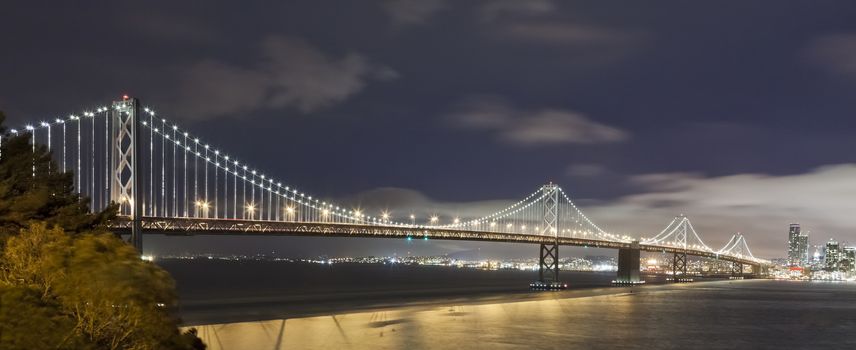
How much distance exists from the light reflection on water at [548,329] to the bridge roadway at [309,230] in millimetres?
10022

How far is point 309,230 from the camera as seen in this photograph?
64625 millimetres

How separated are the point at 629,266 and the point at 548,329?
80.0 metres

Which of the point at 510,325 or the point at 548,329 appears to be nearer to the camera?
the point at 548,329

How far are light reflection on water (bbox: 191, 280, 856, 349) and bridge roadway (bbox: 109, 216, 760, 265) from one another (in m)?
10.0

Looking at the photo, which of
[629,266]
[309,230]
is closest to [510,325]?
[309,230]

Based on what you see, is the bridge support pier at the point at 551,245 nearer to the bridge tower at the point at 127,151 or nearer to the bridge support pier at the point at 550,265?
the bridge support pier at the point at 550,265

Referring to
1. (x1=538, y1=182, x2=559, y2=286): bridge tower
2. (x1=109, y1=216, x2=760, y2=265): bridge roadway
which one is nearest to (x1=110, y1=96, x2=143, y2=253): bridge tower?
(x1=109, y1=216, x2=760, y2=265): bridge roadway

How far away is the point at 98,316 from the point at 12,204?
737cm

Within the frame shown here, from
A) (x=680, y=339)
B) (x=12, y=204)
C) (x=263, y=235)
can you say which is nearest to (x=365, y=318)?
(x=263, y=235)

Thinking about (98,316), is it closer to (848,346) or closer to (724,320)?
(848,346)

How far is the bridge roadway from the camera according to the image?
49875mm

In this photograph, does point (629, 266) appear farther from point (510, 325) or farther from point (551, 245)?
point (510, 325)

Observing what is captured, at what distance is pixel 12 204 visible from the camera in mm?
21016

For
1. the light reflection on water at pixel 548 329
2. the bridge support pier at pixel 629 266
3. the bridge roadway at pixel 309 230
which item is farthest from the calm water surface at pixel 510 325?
the bridge support pier at pixel 629 266
